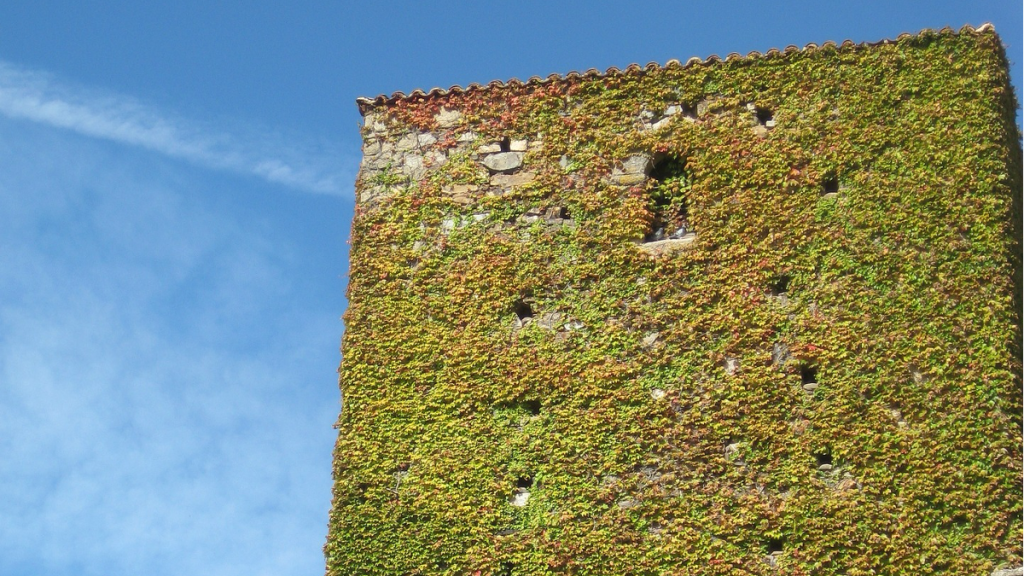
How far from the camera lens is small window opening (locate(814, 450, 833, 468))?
1110 cm

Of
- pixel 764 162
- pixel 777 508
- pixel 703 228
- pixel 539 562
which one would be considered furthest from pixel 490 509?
pixel 764 162

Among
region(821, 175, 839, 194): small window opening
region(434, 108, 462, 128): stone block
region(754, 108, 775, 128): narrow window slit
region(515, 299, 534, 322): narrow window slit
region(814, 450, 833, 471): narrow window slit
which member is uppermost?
region(434, 108, 462, 128): stone block

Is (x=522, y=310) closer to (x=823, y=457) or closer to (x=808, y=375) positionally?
(x=808, y=375)

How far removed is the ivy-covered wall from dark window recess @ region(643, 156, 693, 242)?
24 millimetres

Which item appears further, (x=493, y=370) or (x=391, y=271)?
(x=391, y=271)

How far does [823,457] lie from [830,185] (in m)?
2.88

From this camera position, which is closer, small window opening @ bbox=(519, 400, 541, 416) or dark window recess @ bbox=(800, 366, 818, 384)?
dark window recess @ bbox=(800, 366, 818, 384)

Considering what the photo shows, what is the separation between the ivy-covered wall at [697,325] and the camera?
1092 cm

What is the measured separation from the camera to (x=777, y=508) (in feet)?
35.9

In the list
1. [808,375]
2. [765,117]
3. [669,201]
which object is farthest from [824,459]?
[765,117]

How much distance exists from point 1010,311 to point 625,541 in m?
4.02

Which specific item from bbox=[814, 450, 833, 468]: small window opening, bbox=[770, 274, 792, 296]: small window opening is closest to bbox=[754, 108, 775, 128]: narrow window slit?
bbox=[770, 274, 792, 296]: small window opening

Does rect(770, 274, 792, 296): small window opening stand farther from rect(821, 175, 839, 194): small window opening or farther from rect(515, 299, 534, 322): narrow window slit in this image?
rect(515, 299, 534, 322): narrow window slit

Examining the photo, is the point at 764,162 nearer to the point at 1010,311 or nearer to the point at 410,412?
the point at 1010,311
